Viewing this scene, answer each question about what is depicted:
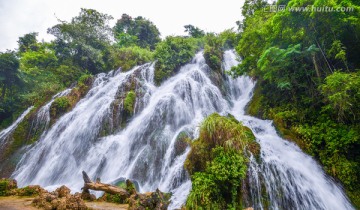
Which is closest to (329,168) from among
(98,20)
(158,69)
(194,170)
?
(194,170)

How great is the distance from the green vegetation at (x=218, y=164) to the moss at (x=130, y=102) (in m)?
6.85

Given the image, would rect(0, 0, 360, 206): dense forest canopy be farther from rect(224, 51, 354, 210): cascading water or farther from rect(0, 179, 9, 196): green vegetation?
rect(0, 179, 9, 196): green vegetation

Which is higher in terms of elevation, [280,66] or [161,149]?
[280,66]

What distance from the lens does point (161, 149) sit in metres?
8.90

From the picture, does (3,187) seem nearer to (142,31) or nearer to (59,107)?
(59,107)

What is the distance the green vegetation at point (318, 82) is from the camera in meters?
6.65

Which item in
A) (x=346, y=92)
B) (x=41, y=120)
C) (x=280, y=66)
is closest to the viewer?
(x=346, y=92)

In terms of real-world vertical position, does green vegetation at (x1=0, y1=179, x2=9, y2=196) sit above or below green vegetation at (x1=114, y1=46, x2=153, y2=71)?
below

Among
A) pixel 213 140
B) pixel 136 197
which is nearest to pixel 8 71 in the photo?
pixel 136 197

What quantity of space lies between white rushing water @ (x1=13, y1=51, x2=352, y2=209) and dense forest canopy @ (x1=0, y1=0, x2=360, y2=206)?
35.9 inches

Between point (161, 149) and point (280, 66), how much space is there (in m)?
6.51

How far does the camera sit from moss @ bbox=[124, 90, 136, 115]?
486 inches

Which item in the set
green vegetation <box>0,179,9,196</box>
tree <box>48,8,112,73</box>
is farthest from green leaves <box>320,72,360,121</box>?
tree <box>48,8,112,73</box>

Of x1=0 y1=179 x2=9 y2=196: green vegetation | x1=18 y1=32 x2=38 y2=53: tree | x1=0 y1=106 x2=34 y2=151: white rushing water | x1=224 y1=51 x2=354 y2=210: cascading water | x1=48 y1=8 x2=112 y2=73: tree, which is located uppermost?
x1=18 y1=32 x2=38 y2=53: tree
